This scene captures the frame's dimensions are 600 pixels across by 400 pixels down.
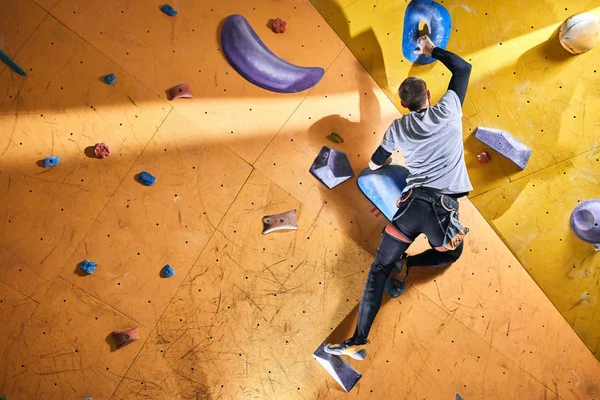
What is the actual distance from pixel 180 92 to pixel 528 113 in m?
2.20

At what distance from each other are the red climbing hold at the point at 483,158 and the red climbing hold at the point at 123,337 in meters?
2.41

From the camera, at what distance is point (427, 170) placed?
2811 millimetres

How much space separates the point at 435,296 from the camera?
337cm

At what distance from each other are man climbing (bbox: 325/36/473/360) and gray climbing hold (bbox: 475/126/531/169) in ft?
2.00

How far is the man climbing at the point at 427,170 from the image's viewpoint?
8.93 feet

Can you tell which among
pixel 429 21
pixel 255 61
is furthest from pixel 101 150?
pixel 429 21

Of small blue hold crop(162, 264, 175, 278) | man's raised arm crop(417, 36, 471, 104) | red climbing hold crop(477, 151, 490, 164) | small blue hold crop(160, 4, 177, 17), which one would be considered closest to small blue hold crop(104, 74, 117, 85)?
small blue hold crop(160, 4, 177, 17)

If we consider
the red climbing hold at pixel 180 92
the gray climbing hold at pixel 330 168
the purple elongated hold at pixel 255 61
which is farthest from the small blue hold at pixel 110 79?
the gray climbing hold at pixel 330 168

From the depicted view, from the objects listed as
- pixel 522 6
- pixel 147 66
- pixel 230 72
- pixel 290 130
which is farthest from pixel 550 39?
pixel 147 66

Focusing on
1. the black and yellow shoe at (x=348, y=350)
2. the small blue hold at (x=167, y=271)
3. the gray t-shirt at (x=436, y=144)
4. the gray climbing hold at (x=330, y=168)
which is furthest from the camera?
the gray climbing hold at (x=330, y=168)

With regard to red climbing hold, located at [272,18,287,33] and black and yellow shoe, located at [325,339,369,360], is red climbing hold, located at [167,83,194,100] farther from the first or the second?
black and yellow shoe, located at [325,339,369,360]

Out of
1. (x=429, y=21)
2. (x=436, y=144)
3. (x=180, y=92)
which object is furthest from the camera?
(x=429, y=21)

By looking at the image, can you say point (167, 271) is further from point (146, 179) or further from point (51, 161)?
point (51, 161)

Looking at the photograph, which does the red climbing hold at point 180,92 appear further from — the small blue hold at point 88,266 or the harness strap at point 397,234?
the harness strap at point 397,234
